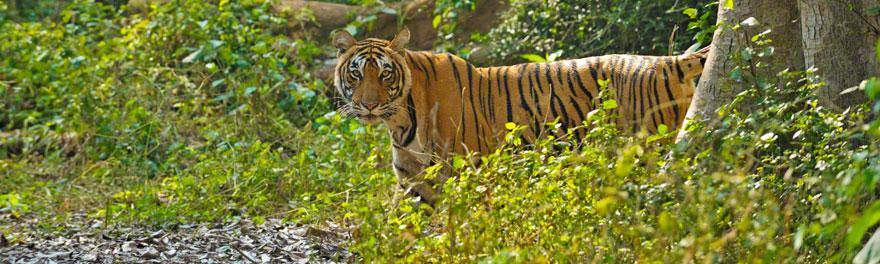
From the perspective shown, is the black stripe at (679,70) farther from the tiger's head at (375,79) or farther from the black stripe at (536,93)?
the tiger's head at (375,79)

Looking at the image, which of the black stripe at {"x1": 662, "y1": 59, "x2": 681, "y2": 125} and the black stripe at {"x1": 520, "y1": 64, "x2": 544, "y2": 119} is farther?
the black stripe at {"x1": 520, "y1": 64, "x2": 544, "y2": 119}

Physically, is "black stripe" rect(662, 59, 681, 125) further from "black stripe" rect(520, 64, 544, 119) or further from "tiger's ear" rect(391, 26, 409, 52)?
"tiger's ear" rect(391, 26, 409, 52)

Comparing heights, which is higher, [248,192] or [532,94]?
[532,94]

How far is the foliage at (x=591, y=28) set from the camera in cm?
785

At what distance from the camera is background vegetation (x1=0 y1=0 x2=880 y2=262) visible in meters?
3.48

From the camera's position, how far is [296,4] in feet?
35.1

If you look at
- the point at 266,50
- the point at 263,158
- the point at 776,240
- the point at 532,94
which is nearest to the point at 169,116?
the point at 266,50

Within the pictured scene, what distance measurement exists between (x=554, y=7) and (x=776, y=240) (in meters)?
5.02

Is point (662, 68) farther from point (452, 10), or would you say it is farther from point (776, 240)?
point (452, 10)

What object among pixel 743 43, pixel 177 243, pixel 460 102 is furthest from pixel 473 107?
pixel 743 43

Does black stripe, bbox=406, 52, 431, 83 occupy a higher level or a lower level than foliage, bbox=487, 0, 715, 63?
higher

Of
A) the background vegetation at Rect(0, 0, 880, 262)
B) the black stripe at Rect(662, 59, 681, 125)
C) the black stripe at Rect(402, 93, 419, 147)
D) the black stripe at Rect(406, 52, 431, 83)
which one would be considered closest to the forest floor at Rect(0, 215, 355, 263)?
the background vegetation at Rect(0, 0, 880, 262)

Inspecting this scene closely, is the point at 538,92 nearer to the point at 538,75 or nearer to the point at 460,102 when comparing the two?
the point at 538,75

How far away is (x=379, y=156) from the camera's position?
6.75m
